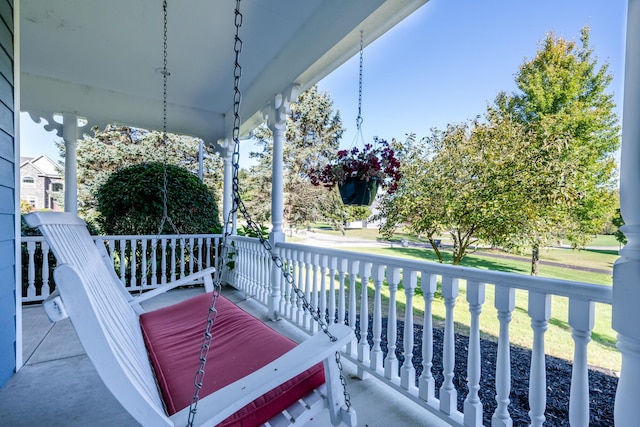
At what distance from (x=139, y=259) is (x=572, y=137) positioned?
7.01 metres

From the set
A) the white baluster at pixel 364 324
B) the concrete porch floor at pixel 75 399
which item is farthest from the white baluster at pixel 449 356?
the white baluster at pixel 364 324

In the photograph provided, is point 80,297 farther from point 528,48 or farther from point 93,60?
point 528,48

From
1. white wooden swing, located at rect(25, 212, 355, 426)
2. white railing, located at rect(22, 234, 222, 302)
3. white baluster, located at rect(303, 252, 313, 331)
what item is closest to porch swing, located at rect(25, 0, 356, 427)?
white wooden swing, located at rect(25, 212, 355, 426)

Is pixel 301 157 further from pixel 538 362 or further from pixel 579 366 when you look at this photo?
pixel 579 366

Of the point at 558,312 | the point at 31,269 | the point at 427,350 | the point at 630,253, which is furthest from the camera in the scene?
the point at 558,312

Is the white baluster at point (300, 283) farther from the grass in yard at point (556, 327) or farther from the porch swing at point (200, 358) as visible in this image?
the porch swing at point (200, 358)

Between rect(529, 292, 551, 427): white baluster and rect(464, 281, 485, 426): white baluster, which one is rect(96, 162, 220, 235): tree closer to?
rect(464, 281, 485, 426): white baluster

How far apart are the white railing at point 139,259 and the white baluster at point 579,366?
140 inches

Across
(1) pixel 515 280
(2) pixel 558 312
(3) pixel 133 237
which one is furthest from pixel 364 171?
(2) pixel 558 312

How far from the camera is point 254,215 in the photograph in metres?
11.8

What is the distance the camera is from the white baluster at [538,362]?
1.15 m

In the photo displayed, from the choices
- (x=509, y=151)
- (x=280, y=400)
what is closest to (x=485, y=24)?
(x=509, y=151)

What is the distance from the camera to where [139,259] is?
463 centimetres

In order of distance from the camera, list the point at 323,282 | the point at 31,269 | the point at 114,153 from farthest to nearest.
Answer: the point at 114,153 → the point at 31,269 → the point at 323,282
